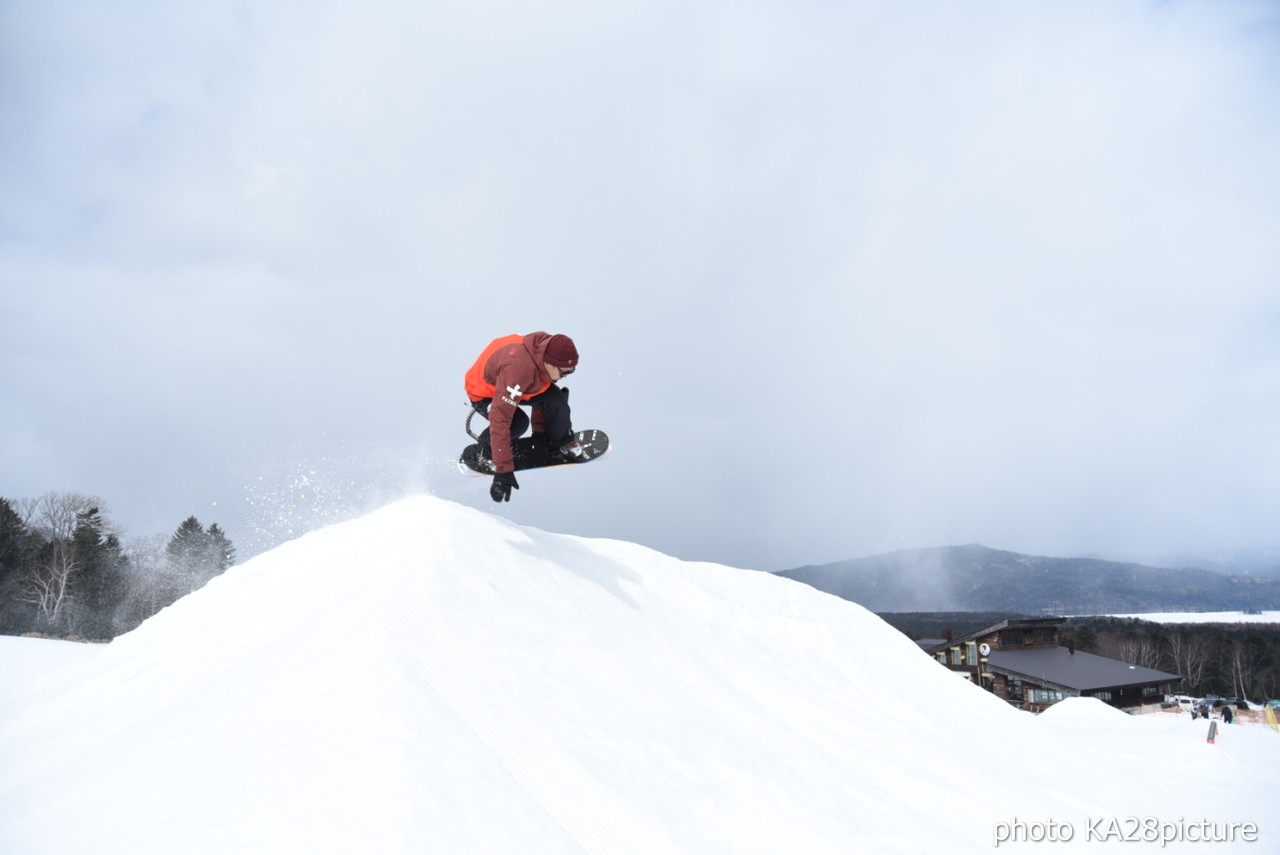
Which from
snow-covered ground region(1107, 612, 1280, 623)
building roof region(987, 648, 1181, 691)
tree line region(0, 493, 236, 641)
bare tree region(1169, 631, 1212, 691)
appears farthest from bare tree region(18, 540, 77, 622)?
snow-covered ground region(1107, 612, 1280, 623)

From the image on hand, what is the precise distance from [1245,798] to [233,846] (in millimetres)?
10279

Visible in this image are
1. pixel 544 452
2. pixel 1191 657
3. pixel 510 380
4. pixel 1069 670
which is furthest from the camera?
pixel 1191 657

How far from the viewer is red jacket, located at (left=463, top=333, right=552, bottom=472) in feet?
20.6

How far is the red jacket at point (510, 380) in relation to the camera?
6.27 metres

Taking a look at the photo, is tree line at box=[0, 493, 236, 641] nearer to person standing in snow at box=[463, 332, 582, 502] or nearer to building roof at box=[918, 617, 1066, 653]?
person standing in snow at box=[463, 332, 582, 502]

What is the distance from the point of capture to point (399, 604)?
3.69 metres

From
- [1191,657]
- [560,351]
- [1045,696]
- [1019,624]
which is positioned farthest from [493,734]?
[1191,657]

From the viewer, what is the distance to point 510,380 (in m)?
6.32

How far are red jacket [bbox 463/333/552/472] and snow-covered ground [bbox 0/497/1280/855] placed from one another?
750 millimetres

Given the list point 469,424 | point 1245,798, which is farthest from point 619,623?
point 1245,798

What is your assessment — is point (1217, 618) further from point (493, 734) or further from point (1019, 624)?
point (493, 734)

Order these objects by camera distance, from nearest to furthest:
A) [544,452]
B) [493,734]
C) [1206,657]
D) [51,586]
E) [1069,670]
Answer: [493,734]
[544,452]
[51,586]
[1069,670]
[1206,657]

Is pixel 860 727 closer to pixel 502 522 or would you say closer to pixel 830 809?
pixel 830 809

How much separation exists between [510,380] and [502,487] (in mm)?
1117
